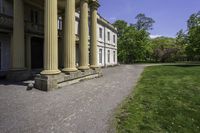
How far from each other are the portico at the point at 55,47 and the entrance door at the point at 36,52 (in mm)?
3529

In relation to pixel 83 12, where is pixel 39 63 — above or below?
below

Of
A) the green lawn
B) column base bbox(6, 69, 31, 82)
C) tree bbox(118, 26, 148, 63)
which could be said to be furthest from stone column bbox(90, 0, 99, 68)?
tree bbox(118, 26, 148, 63)

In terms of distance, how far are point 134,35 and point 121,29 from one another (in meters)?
7.42

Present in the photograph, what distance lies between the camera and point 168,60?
6366cm

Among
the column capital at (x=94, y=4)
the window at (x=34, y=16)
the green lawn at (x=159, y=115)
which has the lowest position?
the green lawn at (x=159, y=115)

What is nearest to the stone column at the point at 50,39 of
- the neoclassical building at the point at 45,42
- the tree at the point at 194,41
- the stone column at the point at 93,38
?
the neoclassical building at the point at 45,42

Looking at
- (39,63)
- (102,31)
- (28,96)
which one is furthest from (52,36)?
(102,31)

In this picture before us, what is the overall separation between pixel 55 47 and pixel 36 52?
27.6ft

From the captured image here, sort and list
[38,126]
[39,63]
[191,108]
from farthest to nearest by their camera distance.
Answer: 1. [39,63]
2. [191,108]
3. [38,126]

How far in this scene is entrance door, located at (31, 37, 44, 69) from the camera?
56.8 ft

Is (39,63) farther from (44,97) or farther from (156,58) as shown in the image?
(156,58)

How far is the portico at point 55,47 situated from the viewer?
A: 9.80 meters

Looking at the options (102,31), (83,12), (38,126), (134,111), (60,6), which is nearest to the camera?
(38,126)

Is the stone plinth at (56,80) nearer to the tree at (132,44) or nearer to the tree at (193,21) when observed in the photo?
the tree at (193,21)
